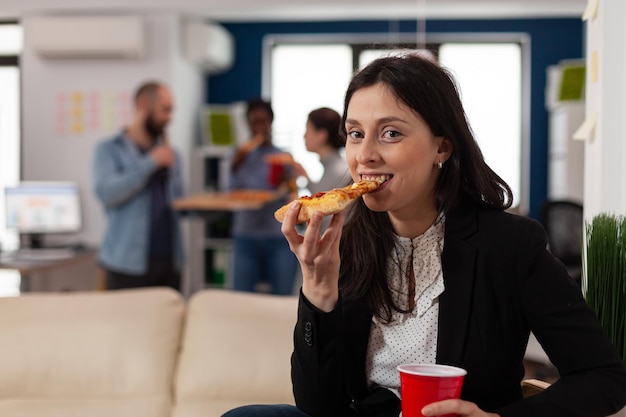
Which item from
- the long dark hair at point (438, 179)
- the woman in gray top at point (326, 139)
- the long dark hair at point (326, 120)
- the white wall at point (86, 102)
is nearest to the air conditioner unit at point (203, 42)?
the white wall at point (86, 102)

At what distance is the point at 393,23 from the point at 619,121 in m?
5.58

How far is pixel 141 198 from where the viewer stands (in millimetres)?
4035

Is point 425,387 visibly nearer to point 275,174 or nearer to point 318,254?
point 318,254

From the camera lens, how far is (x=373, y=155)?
59.6 inches

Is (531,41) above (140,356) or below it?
above

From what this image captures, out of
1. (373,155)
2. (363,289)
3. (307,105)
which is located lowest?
(363,289)

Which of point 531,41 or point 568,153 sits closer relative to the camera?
point 568,153

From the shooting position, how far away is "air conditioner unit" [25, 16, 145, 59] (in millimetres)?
6430

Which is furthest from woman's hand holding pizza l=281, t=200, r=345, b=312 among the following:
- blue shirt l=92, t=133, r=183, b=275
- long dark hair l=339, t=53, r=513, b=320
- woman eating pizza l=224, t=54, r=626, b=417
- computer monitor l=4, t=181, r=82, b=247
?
computer monitor l=4, t=181, r=82, b=247

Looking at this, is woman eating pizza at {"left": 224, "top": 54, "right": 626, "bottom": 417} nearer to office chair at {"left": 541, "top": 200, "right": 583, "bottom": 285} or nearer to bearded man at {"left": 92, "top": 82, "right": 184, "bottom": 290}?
bearded man at {"left": 92, "top": 82, "right": 184, "bottom": 290}

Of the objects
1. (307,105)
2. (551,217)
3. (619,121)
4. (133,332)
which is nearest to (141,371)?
(133,332)

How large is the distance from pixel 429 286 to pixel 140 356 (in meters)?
1.34

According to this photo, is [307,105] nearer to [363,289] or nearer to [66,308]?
[66,308]

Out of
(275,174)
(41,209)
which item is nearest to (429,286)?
(275,174)
